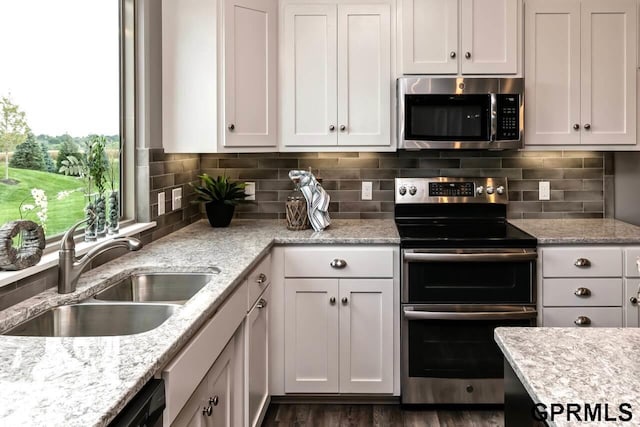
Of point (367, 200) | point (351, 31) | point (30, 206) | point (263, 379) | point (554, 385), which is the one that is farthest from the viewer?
point (367, 200)

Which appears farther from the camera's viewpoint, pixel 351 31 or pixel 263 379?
pixel 351 31

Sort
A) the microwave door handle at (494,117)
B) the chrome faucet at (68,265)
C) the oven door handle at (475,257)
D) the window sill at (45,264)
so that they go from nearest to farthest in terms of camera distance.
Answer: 1. the window sill at (45,264)
2. the chrome faucet at (68,265)
3. the oven door handle at (475,257)
4. the microwave door handle at (494,117)

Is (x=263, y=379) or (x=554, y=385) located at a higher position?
(x=554, y=385)

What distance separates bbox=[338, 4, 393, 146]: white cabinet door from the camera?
346 centimetres

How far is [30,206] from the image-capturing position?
2.15 m

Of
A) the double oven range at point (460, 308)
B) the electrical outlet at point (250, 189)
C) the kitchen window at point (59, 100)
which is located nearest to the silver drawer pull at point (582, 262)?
the double oven range at point (460, 308)

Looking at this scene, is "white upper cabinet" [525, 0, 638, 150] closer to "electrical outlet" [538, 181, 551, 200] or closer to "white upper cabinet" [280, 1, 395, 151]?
"electrical outlet" [538, 181, 551, 200]

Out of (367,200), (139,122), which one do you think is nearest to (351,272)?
(367,200)

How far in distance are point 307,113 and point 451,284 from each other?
1.20 meters

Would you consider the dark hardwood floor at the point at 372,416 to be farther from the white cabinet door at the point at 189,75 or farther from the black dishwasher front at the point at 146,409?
the black dishwasher front at the point at 146,409

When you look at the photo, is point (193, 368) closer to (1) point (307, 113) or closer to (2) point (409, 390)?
(2) point (409, 390)

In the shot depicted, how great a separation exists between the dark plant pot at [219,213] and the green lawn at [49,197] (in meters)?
1.04

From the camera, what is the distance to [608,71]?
3455 millimetres

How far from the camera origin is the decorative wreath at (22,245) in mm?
1818
